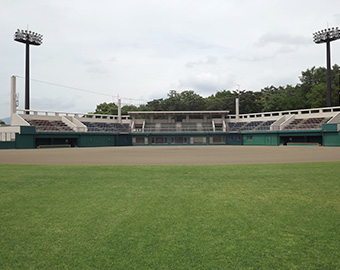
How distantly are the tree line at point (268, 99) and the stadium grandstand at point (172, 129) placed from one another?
11705mm

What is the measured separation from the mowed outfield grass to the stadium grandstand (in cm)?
4061

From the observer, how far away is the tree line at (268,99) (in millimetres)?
65938

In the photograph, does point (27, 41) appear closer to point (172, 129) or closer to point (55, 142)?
point (55, 142)

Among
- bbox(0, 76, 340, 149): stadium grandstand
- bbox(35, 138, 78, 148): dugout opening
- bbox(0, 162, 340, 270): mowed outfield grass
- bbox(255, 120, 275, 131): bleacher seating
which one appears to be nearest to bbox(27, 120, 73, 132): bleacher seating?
bbox(0, 76, 340, 149): stadium grandstand

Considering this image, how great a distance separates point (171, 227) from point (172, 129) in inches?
2270

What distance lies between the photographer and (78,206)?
6539 millimetres

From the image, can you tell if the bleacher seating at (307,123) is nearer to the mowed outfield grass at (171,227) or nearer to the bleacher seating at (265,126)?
the bleacher seating at (265,126)

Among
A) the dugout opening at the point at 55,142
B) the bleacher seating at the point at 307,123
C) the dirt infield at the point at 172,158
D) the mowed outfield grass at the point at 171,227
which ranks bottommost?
the mowed outfield grass at the point at 171,227

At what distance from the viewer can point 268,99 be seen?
89.9 meters

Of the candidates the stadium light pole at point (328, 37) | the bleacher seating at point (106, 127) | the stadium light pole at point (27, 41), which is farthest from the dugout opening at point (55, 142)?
the stadium light pole at point (328, 37)

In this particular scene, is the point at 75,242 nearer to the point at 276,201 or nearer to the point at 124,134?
the point at 276,201

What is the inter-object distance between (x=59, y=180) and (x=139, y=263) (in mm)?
7872

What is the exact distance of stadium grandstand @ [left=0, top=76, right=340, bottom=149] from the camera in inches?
1736

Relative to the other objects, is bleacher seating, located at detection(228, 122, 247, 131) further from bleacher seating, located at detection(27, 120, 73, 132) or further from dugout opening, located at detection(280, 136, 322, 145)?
bleacher seating, located at detection(27, 120, 73, 132)
